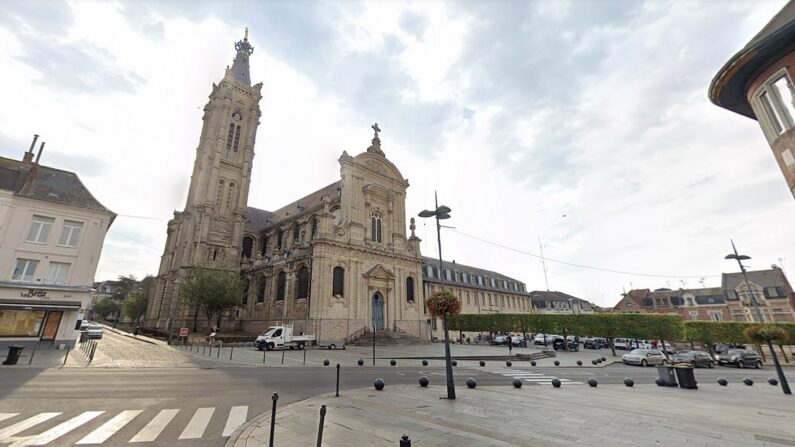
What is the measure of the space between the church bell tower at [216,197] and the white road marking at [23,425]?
33.1 meters

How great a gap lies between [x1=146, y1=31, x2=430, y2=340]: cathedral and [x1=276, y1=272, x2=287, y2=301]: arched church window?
0.11m

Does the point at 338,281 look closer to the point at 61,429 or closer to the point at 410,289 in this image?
the point at 410,289

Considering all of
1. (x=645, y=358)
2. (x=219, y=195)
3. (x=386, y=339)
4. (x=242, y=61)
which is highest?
(x=242, y=61)

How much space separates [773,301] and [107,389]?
74532mm

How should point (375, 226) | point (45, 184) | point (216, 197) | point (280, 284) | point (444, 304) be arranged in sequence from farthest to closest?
point (216, 197) → point (375, 226) → point (280, 284) → point (45, 184) → point (444, 304)

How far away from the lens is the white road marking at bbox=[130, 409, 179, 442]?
19.0 feet

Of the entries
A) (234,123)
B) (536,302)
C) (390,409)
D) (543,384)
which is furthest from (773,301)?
(234,123)

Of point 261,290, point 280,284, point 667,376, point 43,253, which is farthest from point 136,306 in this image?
point 667,376

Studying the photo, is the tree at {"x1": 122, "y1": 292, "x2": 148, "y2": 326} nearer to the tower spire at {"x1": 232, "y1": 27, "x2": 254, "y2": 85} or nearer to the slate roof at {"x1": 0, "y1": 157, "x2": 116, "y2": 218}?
the slate roof at {"x1": 0, "y1": 157, "x2": 116, "y2": 218}

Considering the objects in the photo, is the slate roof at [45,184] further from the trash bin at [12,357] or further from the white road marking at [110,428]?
the white road marking at [110,428]

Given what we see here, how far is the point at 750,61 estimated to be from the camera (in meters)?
7.58

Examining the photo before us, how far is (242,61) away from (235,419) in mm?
59624

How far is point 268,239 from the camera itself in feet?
144

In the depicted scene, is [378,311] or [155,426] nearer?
[155,426]
